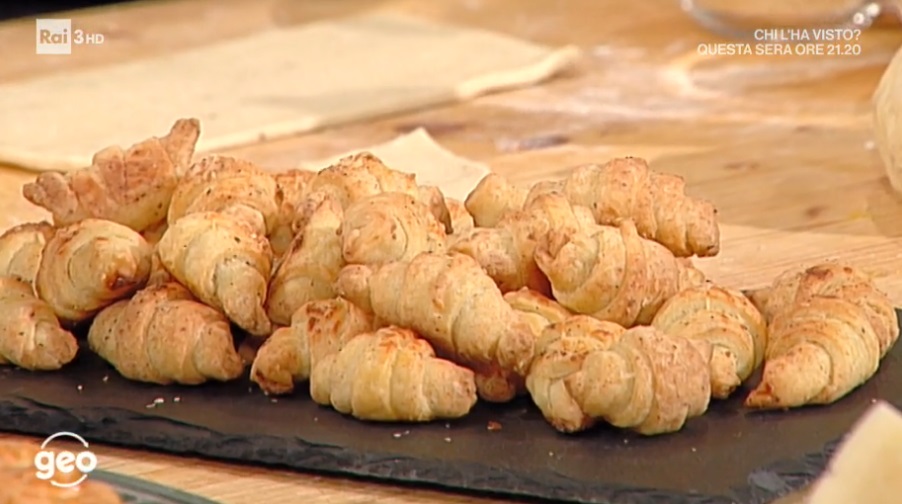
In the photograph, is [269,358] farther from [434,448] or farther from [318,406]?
[434,448]

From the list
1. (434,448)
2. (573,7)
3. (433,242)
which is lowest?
(434,448)

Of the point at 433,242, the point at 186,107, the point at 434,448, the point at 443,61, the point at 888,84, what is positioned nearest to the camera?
the point at 434,448

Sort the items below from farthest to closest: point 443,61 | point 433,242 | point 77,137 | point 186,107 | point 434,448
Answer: point 443,61 → point 186,107 → point 77,137 → point 433,242 → point 434,448

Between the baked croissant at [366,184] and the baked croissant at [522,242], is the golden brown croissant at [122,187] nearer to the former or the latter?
the baked croissant at [366,184]

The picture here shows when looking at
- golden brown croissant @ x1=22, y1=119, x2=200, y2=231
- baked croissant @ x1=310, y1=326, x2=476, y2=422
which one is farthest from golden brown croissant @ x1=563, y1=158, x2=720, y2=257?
golden brown croissant @ x1=22, y1=119, x2=200, y2=231

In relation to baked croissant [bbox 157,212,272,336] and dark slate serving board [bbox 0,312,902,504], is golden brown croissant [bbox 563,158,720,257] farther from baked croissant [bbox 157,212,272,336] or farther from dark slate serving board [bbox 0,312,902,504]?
baked croissant [bbox 157,212,272,336]

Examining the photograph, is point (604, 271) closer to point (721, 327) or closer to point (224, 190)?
point (721, 327)

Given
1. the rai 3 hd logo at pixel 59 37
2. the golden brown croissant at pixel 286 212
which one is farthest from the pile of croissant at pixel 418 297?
the rai 3 hd logo at pixel 59 37

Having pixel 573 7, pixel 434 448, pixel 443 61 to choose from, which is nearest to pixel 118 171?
pixel 434 448
